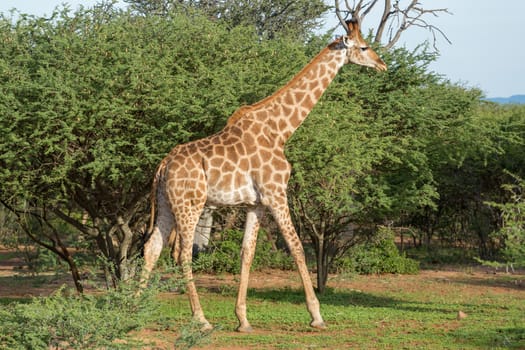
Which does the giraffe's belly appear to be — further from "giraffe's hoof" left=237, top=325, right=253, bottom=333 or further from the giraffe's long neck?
"giraffe's hoof" left=237, top=325, right=253, bottom=333

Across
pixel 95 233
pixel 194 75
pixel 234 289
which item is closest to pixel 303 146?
pixel 194 75

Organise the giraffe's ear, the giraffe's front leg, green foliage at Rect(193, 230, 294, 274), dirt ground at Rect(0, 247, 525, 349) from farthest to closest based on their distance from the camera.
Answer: green foliage at Rect(193, 230, 294, 274) < dirt ground at Rect(0, 247, 525, 349) < the giraffe's ear < the giraffe's front leg

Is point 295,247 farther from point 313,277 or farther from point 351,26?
point 313,277

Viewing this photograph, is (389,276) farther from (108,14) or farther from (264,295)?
(108,14)

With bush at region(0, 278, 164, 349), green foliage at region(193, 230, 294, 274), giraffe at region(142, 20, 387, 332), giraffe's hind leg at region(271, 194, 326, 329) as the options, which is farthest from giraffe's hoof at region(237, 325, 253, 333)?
green foliage at region(193, 230, 294, 274)

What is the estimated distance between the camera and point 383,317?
13.1 metres

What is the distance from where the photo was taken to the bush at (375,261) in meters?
20.3

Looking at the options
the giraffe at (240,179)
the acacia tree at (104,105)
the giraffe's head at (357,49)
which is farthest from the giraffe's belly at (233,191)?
the giraffe's head at (357,49)

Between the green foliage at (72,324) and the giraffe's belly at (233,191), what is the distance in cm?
350

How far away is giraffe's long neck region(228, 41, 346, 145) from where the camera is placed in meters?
A: 11.8

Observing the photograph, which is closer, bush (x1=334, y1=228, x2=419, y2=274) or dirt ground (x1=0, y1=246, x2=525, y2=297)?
dirt ground (x1=0, y1=246, x2=525, y2=297)

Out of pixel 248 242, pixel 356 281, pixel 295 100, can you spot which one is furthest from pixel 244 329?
pixel 356 281

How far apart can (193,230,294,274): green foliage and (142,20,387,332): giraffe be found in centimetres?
801

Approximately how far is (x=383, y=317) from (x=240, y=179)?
131 inches
